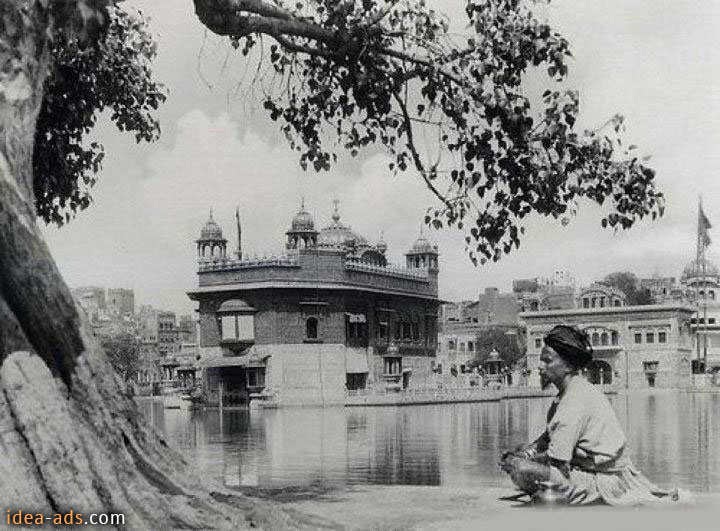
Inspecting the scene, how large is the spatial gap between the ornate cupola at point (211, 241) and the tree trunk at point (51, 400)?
52.0m

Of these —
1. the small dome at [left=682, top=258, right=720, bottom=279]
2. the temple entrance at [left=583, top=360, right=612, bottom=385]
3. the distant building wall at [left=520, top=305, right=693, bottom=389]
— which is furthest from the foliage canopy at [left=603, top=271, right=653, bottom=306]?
the temple entrance at [left=583, top=360, right=612, bottom=385]

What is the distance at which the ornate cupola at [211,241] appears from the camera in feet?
192

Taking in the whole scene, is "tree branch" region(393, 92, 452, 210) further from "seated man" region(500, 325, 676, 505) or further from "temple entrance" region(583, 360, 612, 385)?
"temple entrance" region(583, 360, 612, 385)

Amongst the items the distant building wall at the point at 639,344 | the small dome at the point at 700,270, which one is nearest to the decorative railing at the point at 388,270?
the distant building wall at the point at 639,344

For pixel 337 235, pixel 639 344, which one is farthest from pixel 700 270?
pixel 337 235

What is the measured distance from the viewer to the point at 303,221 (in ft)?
188

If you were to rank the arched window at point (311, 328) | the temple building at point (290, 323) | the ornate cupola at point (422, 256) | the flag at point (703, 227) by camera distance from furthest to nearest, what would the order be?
the ornate cupola at point (422, 256)
the flag at point (703, 227)
the arched window at point (311, 328)
the temple building at point (290, 323)

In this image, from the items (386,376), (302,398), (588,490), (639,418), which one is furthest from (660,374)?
(588,490)

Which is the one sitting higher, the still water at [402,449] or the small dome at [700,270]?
the small dome at [700,270]

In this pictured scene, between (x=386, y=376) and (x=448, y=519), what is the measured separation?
53.3 meters

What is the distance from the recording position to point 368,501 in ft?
27.5

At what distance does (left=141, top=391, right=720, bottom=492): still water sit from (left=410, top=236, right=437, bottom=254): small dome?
110 ft

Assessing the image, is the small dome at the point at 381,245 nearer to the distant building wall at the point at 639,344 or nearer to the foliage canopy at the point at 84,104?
the distant building wall at the point at 639,344

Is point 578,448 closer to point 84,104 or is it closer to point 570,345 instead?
point 570,345
